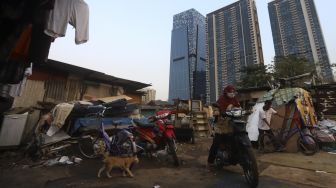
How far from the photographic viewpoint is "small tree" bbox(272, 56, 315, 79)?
79.3ft

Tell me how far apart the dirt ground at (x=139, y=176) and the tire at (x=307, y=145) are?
6.82 ft

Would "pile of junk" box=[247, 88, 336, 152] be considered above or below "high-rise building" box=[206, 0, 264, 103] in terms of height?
below

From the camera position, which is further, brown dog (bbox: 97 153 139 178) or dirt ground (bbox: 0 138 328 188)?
brown dog (bbox: 97 153 139 178)

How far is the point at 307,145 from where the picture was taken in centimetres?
635

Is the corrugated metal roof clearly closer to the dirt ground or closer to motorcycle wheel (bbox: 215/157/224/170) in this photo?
the dirt ground

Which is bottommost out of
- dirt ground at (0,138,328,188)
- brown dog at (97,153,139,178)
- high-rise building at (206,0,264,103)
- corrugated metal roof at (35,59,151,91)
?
dirt ground at (0,138,328,188)

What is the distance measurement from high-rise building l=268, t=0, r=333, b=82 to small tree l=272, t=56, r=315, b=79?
3213mm

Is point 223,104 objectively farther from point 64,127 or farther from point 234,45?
point 234,45

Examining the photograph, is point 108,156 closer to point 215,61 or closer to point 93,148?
point 93,148

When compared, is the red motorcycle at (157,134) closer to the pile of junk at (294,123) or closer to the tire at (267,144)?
the tire at (267,144)

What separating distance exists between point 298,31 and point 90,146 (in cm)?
3640

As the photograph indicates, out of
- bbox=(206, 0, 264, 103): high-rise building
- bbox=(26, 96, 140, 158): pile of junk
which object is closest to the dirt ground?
bbox=(26, 96, 140, 158): pile of junk

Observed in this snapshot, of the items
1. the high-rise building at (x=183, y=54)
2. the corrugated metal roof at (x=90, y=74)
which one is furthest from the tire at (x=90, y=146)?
the high-rise building at (x=183, y=54)

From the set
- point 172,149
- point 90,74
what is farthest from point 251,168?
point 90,74
